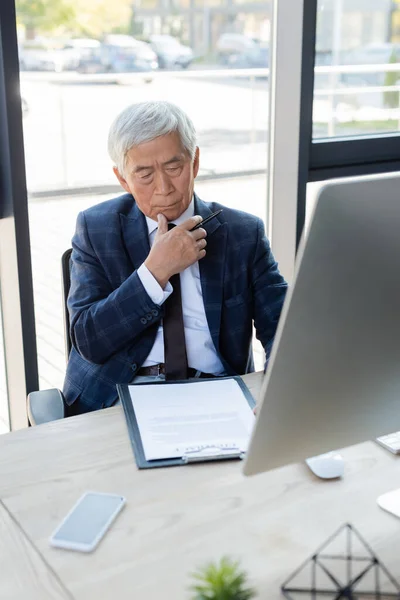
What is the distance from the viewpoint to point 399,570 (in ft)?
3.32

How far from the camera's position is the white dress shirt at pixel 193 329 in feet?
5.77

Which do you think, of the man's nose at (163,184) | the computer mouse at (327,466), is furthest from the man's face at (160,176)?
the computer mouse at (327,466)

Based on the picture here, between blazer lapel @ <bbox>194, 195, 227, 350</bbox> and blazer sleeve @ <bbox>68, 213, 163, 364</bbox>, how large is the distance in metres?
0.14

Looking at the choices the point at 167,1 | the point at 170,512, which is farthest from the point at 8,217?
the point at 170,512

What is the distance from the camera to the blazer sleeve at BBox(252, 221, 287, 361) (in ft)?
6.04

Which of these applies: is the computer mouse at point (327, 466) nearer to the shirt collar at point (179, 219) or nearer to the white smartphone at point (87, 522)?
the white smartphone at point (87, 522)

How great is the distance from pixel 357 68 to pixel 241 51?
0.45 m

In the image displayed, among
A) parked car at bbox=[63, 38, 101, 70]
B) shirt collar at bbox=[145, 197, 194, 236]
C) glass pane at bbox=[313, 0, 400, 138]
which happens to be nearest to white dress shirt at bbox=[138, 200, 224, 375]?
shirt collar at bbox=[145, 197, 194, 236]

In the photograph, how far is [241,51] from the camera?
2488 mm

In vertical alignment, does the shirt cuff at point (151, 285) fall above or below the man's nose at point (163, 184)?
below

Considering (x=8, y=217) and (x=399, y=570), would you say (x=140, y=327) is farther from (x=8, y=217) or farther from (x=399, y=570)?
(x=399, y=570)

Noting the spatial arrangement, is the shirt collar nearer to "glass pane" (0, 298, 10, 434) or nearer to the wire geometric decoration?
"glass pane" (0, 298, 10, 434)

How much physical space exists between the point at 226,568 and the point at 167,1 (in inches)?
78.0

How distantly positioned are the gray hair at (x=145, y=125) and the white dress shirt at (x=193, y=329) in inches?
7.9
